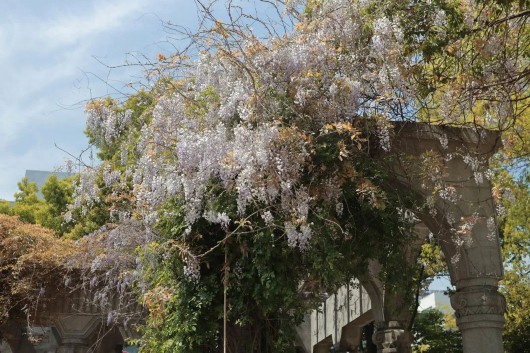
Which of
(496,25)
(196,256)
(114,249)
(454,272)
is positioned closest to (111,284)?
(114,249)

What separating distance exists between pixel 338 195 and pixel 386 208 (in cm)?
61

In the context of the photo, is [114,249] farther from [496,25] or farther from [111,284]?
[496,25]

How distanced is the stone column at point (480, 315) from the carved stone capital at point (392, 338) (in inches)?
115

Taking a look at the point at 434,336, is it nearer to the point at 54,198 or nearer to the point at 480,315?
the point at 54,198

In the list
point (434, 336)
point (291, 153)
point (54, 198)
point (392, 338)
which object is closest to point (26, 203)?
point (54, 198)

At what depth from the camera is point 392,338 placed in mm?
9836

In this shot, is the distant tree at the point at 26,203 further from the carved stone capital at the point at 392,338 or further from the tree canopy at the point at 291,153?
the tree canopy at the point at 291,153

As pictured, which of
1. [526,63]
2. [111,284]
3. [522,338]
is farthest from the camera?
[522,338]

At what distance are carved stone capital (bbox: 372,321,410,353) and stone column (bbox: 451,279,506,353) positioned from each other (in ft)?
9.58

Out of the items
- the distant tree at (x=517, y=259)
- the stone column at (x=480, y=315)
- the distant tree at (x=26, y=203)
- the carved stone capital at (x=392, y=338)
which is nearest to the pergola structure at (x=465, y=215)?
the stone column at (x=480, y=315)

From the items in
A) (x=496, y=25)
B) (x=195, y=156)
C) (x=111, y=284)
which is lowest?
(x=111, y=284)

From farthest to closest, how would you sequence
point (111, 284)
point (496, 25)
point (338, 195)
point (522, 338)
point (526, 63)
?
point (522, 338) < point (111, 284) < point (526, 63) < point (496, 25) < point (338, 195)

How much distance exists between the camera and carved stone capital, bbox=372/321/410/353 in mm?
9812

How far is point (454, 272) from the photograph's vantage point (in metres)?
7.15
